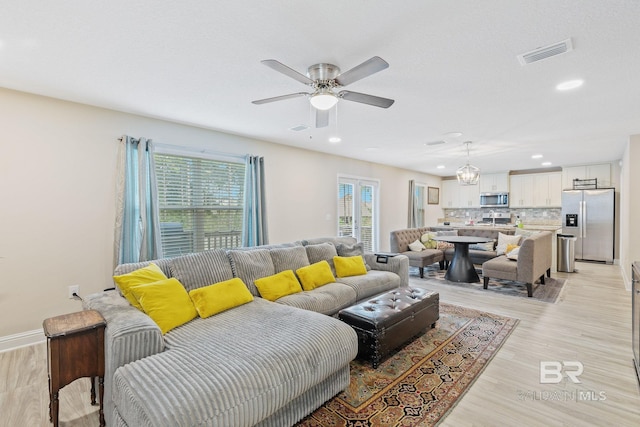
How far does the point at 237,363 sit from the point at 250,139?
152 inches

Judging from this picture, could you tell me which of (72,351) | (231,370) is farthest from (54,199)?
(231,370)

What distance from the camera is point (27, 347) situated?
9.80ft

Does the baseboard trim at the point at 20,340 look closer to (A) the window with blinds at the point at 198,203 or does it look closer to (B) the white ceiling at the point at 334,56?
(A) the window with blinds at the point at 198,203

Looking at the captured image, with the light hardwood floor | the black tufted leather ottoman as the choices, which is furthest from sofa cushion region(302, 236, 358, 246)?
the light hardwood floor

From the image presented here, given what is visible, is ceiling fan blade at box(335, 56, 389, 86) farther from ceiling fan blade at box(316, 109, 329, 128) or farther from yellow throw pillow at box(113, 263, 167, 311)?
yellow throw pillow at box(113, 263, 167, 311)

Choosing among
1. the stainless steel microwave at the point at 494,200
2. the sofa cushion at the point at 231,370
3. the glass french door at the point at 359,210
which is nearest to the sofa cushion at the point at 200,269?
the sofa cushion at the point at 231,370

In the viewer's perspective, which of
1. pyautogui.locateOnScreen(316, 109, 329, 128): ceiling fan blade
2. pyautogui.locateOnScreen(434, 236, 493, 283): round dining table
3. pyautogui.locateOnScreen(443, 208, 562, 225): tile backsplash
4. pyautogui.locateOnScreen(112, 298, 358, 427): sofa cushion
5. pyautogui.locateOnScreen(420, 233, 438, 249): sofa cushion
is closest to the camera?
pyautogui.locateOnScreen(112, 298, 358, 427): sofa cushion

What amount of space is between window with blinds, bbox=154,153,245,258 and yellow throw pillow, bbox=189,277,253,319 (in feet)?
5.52

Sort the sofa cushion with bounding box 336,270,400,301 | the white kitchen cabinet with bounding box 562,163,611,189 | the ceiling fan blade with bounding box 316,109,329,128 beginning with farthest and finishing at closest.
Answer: the white kitchen cabinet with bounding box 562,163,611,189 → the sofa cushion with bounding box 336,270,400,301 → the ceiling fan blade with bounding box 316,109,329,128

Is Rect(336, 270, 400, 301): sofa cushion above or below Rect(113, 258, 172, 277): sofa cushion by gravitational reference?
below

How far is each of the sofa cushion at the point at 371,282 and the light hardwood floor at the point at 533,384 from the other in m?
1.42

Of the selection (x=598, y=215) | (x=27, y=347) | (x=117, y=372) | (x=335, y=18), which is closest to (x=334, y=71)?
(x=335, y=18)

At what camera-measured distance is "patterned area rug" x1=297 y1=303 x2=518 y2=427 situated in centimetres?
194

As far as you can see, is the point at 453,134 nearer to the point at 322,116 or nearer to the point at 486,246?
the point at 322,116
